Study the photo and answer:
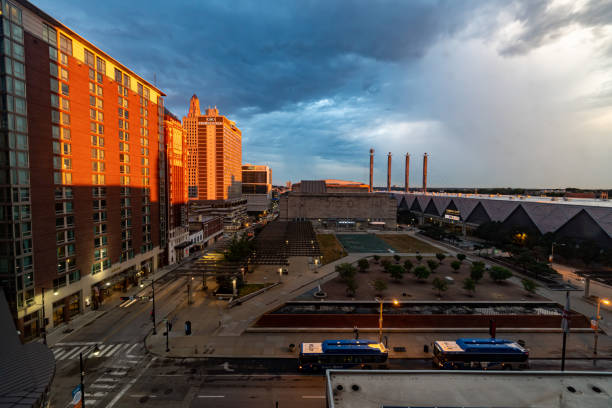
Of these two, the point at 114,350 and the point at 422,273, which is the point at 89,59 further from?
the point at 422,273

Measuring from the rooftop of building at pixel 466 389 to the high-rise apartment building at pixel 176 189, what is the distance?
60933 mm

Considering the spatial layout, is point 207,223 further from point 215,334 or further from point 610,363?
point 610,363

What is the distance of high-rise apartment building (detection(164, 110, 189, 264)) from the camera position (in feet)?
206

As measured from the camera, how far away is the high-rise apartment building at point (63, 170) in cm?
2998

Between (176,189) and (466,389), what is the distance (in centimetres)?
6959

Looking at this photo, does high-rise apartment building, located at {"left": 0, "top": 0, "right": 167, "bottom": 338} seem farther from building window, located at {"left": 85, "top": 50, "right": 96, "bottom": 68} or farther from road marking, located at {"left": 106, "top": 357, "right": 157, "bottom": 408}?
road marking, located at {"left": 106, "top": 357, "right": 157, "bottom": 408}

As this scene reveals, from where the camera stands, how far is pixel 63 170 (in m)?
36.4

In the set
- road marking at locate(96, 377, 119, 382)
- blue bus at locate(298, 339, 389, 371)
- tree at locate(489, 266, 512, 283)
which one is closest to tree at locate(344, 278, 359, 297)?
blue bus at locate(298, 339, 389, 371)

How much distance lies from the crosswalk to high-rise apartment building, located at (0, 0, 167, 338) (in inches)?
230

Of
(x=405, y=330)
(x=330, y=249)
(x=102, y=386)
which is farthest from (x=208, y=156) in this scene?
(x=405, y=330)

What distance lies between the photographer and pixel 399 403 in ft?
41.3

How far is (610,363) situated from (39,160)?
229ft

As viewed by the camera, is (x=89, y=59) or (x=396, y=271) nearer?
(x=89, y=59)

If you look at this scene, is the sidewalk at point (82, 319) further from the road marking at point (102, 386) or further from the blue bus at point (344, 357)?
the blue bus at point (344, 357)
